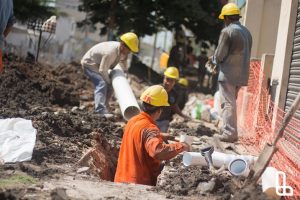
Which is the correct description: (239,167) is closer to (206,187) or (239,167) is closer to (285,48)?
(206,187)

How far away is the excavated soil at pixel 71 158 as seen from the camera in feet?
16.5

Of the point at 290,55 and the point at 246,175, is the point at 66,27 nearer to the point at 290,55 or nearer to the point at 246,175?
the point at 290,55

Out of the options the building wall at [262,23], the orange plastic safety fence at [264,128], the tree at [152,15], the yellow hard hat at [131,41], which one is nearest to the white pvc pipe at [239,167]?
the orange plastic safety fence at [264,128]

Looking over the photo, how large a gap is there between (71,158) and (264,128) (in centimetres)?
327

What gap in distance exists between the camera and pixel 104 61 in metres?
10.0

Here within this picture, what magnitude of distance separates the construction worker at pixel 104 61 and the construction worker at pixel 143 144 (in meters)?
3.90

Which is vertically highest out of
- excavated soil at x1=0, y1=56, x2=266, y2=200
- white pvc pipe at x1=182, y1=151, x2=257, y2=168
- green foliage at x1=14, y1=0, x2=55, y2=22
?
green foliage at x1=14, y1=0, x2=55, y2=22

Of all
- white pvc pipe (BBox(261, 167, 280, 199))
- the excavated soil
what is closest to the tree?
the excavated soil

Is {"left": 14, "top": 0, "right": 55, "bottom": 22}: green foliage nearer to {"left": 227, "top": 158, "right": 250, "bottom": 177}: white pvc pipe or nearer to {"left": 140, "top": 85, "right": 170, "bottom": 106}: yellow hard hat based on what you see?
{"left": 140, "top": 85, "right": 170, "bottom": 106}: yellow hard hat

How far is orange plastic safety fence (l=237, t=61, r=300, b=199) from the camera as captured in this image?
6.00 meters

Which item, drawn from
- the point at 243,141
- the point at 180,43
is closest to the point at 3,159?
the point at 243,141

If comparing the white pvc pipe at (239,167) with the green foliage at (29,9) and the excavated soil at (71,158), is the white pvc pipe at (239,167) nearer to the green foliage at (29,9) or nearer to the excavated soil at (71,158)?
the excavated soil at (71,158)

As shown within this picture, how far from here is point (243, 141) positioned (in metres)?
→ 8.95

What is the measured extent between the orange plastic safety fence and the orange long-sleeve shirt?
121cm
